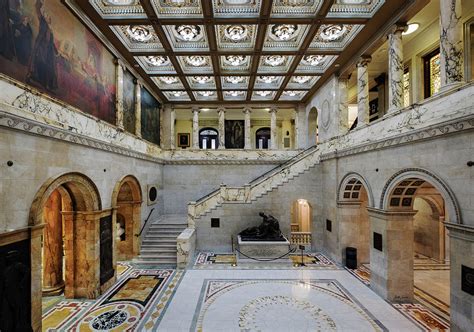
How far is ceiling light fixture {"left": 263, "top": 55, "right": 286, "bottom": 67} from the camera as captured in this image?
11380 millimetres

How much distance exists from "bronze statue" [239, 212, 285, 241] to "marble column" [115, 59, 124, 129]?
769 centimetres

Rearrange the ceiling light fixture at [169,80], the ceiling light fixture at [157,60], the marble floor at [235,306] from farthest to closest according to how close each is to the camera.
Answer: the ceiling light fixture at [169,80]
the ceiling light fixture at [157,60]
the marble floor at [235,306]

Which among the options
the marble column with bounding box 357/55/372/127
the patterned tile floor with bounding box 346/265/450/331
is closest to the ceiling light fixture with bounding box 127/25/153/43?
the marble column with bounding box 357/55/372/127

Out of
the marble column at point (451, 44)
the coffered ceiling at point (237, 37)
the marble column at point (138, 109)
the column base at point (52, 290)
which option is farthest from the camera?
the marble column at point (138, 109)

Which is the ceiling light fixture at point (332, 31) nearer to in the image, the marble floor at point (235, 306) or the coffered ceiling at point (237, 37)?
the coffered ceiling at point (237, 37)

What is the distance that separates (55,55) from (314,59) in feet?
33.0

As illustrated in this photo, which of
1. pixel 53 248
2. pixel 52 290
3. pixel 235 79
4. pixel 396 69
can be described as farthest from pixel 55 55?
pixel 396 69

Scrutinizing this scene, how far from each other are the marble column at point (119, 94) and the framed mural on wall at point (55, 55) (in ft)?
1.89

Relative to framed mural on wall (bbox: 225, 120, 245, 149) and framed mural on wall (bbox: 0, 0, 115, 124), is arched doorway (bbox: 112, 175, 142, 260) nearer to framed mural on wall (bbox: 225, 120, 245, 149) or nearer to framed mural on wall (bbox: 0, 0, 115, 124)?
framed mural on wall (bbox: 0, 0, 115, 124)

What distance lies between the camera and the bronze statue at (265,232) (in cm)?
1189

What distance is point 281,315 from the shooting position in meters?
6.85

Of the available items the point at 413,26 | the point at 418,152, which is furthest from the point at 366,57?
the point at 418,152

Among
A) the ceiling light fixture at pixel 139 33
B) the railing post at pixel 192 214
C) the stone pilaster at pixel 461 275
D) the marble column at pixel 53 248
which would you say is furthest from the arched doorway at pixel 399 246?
the marble column at pixel 53 248

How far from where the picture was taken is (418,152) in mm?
6746
